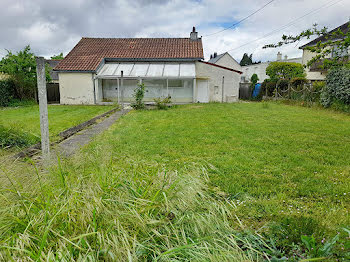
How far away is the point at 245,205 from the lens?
9.87ft

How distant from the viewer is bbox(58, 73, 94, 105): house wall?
2056 centimetres

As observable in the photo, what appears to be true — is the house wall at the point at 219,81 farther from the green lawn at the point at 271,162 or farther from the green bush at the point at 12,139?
the green bush at the point at 12,139

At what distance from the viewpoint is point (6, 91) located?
1767 centimetres

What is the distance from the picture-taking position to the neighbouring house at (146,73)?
67.6 ft

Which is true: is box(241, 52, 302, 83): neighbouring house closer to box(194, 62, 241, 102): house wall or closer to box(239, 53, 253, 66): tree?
box(194, 62, 241, 102): house wall

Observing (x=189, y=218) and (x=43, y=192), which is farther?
(x=43, y=192)

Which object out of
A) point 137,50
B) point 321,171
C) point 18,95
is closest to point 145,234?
point 321,171

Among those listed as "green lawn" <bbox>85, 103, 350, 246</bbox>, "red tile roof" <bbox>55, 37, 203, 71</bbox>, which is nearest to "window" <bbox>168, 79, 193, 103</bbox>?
"red tile roof" <bbox>55, 37, 203, 71</bbox>

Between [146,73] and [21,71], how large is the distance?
953 centimetres

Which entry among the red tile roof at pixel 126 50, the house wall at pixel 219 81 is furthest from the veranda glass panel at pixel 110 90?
the house wall at pixel 219 81

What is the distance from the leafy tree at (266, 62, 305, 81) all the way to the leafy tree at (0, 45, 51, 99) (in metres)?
24.0

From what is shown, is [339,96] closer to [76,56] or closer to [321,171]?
[321,171]

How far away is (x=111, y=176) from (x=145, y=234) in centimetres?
83

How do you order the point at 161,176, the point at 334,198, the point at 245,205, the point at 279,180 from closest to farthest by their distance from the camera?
the point at 161,176 < the point at 245,205 < the point at 334,198 < the point at 279,180
